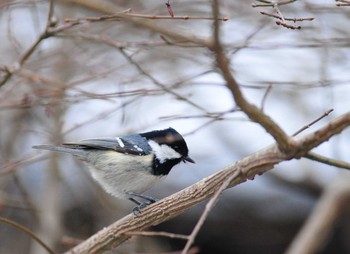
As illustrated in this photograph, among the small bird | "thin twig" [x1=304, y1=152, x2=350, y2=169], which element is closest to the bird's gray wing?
the small bird

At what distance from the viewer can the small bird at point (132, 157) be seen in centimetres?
386

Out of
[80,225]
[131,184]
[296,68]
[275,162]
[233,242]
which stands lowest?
[275,162]

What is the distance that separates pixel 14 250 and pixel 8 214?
37cm

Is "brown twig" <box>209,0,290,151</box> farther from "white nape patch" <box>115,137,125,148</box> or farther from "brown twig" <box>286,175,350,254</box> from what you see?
"brown twig" <box>286,175,350,254</box>

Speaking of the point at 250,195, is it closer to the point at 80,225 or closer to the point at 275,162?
the point at 80,225

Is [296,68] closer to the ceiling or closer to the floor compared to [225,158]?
closer to the ceiling

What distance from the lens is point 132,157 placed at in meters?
3.96

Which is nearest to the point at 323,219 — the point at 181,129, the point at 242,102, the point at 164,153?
the point at 181,129

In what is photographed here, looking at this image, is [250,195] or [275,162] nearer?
[275,162]

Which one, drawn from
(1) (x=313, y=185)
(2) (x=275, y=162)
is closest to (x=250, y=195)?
(1) (x=313, y=185)

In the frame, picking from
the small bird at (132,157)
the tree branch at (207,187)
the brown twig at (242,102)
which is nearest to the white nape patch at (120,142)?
the small bird at (132,157)

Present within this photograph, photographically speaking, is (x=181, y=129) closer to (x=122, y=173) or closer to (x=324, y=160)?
(x=122, y=173)

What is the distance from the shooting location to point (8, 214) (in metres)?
6.03

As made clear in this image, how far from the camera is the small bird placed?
12.7ft
